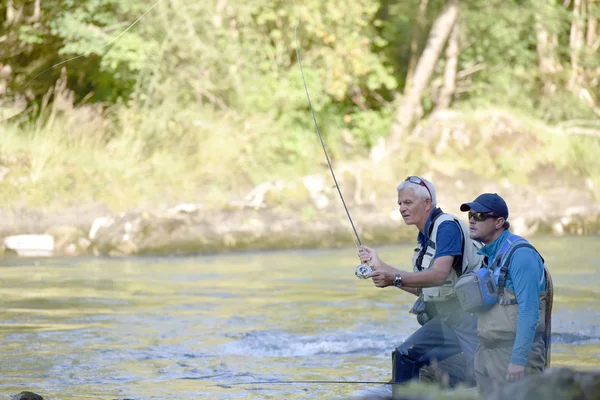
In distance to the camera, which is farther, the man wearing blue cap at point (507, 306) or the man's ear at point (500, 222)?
the man's ear at point (500, 222)

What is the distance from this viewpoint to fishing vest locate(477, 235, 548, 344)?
17.1 ft

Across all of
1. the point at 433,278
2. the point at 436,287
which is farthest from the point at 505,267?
the point at 436,287

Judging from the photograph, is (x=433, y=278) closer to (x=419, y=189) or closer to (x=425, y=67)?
(x=419, y=189)

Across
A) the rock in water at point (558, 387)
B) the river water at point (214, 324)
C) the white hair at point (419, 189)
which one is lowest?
the river water at point (214, 324)

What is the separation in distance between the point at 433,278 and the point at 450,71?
1743cm

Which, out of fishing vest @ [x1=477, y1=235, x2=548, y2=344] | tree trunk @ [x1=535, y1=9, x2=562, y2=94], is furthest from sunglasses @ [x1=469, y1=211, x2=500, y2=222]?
tree trunk @ [x1=535, y1=9, x2=562, y2=94]

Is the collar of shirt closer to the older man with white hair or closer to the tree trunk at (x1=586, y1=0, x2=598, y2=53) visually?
the older man with white hair

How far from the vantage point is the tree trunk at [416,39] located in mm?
22906

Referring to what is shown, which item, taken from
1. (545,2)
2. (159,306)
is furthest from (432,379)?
(545,2)

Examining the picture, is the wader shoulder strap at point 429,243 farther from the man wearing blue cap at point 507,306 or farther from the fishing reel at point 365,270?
the man wearing blue cap at point 507,306

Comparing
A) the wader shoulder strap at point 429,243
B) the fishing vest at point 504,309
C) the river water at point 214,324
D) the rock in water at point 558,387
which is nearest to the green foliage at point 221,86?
the river water at point 214,324

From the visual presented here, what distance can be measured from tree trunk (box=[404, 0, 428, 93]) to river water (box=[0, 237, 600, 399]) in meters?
7.64

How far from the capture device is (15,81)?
1945cm

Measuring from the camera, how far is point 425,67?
2209cm
